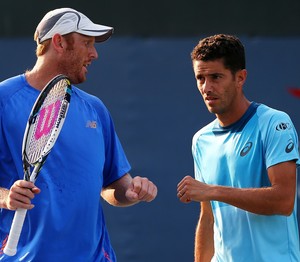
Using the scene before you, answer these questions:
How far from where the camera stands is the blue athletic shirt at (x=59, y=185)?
150 inches

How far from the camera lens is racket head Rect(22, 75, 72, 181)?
12.1ft

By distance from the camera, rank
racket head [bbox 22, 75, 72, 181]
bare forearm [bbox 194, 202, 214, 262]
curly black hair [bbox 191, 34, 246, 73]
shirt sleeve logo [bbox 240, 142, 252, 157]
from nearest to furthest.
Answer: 1. racket head [bbox 22, 75, 72, 181]
2. shirt sleeve logo [bbox 240, 142, 252, 157]
3. curly black hair [bbox 191, 34, 246, 73]
4. bare forearm [bbox 194, 202, 214, 262]

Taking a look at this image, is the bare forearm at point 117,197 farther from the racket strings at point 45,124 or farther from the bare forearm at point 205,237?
the racket strings at point 45,124

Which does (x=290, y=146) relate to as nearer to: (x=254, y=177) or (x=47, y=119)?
(x=254, y=177)

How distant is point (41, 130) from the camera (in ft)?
12.4

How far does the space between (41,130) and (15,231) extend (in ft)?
1.49

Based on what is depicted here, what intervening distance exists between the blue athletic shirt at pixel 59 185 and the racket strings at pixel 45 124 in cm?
12

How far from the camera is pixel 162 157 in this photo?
668 cm

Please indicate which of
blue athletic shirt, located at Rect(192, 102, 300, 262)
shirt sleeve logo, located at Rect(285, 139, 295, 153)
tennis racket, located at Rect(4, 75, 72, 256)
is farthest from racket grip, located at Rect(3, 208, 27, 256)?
shirt sleeve logo, located at Rect(285, 139, 295, 153)

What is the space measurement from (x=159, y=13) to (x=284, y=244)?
298 cm

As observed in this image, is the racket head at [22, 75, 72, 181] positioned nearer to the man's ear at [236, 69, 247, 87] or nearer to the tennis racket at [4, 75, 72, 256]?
the tennis racket at [4, 75, 72, 256]

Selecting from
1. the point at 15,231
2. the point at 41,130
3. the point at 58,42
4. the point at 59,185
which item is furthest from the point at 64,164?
the point at 58,42

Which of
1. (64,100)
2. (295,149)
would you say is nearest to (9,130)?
(64,100)

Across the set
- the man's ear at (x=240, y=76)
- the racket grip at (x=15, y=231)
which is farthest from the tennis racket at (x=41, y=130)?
the man's ear at (x=240, y=76)
